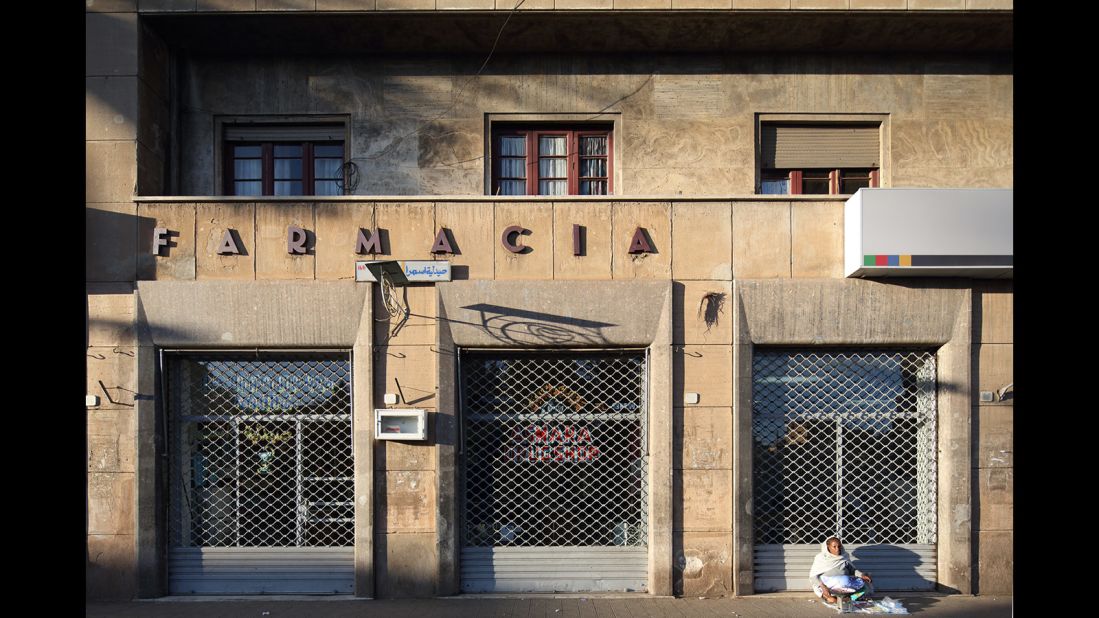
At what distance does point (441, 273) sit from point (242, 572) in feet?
13.2

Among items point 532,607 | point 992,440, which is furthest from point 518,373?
point 992,440

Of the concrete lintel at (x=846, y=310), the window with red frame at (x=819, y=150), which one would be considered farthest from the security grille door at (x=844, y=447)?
the window with red frame at (x=819, y=150)

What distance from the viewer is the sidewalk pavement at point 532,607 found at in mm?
6805

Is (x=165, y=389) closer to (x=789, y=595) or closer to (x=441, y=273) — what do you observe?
(x=441, y=273)

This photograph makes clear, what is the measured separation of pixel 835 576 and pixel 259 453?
6.48 meters

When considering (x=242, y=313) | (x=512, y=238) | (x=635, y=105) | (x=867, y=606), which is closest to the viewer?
(x=867, y=606)

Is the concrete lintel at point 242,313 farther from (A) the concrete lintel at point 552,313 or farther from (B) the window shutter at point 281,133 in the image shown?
(B) the window shutter at point 281,133

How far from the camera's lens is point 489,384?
24.9ft

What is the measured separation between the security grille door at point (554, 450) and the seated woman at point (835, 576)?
1.87 meters

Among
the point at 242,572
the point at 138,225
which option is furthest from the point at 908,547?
the point at 138,225

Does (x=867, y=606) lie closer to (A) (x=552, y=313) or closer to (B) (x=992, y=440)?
(B) (x=992, y=440)

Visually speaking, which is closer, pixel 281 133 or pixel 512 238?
pixel 512 238

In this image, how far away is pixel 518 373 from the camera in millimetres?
7574
